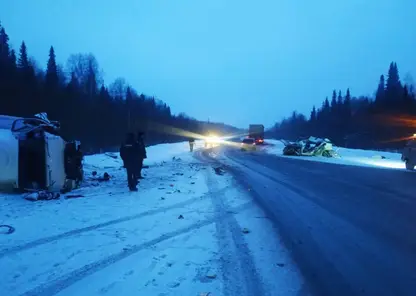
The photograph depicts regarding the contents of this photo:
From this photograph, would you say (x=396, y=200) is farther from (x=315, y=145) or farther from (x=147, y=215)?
(x=315, y=145)

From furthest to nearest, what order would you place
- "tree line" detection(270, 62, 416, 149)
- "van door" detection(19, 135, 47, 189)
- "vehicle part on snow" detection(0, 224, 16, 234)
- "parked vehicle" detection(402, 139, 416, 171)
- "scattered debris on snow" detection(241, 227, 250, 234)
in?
"tree line" detection(270, 62, 416, 149), "parked vehicle" detection(402, 139, 416, 171), "van door" detection(19, 135, 47, 189), "scattered debris on snow" detection(241, 227, 250, 234), "vehicle part on snow" detection(0, 224, 16, 234)

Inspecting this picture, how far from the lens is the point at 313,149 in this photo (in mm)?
37000

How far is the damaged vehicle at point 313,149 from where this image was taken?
119ft

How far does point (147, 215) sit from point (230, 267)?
3.42 metres

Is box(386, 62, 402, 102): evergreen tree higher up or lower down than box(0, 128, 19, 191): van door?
higher up

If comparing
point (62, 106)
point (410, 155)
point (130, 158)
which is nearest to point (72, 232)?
point (130, 158)

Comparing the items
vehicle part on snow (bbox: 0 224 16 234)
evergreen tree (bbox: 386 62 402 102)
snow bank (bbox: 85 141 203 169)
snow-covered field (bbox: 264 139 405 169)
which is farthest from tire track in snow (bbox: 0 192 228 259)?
evergreen tree (bbox: 386 62 402 102)

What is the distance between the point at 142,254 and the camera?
535 centimetres

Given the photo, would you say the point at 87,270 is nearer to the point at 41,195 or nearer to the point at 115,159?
the point at 41,195

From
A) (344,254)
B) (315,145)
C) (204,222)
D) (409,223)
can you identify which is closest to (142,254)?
(204,222)

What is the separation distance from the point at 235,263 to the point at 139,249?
148 cm

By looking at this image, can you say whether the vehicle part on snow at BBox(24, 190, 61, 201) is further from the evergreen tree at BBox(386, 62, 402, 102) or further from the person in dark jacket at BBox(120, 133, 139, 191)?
the evergreen tree at BBox(386, 62, 402, 102)

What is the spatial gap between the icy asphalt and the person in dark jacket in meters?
3.69

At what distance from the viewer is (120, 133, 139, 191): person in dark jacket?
37.4 ft
